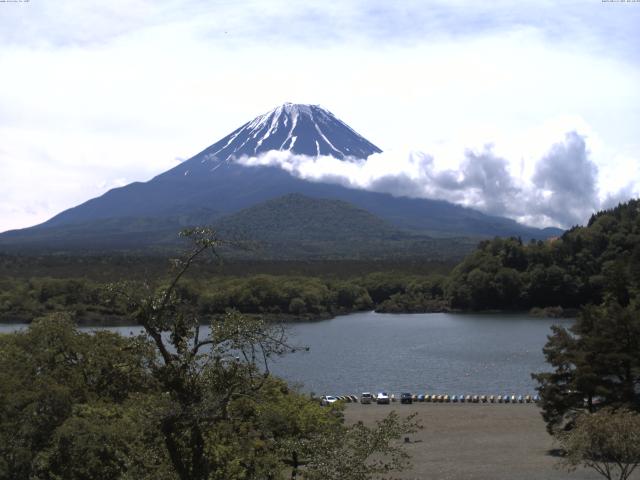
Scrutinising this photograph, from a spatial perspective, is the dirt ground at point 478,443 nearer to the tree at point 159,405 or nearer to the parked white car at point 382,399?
the parked white car at point 382,399

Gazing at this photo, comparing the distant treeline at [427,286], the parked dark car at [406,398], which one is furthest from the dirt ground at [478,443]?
the distant treeline at [427,286]

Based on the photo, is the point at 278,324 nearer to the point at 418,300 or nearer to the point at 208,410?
the point at 208,410

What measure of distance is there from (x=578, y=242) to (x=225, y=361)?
76418mm

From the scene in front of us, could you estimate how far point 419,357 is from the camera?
44875 mm

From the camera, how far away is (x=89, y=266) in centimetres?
9381

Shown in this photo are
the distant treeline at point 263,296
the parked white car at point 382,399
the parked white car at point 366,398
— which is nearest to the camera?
the parked white car at point 382,399

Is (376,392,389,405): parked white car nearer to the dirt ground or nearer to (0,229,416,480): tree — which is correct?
the dirt ground

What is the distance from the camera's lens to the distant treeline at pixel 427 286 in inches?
2830

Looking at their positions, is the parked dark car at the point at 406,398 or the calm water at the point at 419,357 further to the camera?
the calm water at the point at 419,357

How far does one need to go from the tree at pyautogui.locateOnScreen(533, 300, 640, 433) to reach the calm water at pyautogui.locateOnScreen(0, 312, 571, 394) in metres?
11.7

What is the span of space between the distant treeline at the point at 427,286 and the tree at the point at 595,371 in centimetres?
4794

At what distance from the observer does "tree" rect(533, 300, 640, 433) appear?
2091 centimetres

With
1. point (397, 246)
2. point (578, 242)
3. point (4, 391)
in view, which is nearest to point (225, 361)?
point (4, 391)

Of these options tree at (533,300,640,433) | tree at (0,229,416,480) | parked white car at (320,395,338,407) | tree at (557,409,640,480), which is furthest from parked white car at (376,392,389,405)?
tree at (557,409,640,480)
